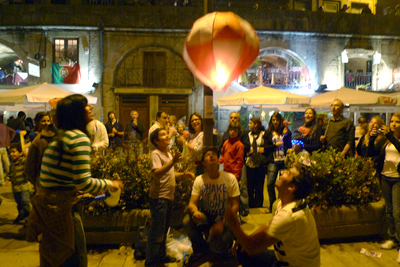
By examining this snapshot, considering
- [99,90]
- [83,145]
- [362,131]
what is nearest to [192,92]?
[99,90]

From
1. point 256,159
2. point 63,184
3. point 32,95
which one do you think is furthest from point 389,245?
point 32,95

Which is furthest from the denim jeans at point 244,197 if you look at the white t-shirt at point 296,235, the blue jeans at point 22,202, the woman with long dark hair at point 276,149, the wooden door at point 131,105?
the wooden door at point 131,105

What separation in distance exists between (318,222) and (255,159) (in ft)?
5.73

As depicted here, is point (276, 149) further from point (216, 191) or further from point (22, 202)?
point (22, 202)

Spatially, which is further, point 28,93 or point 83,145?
point 28,93

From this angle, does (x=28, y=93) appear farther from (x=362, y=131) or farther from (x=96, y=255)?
(x=362, y=131)

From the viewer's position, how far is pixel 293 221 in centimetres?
226

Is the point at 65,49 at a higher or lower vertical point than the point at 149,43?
lower

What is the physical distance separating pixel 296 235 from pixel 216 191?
1477mm

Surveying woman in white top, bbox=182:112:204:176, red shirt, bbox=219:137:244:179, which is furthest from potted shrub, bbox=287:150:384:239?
woman in white top, bbox=182:112:204:176

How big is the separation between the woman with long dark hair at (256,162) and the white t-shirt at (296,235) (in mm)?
3383

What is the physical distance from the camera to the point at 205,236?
12.5 ft

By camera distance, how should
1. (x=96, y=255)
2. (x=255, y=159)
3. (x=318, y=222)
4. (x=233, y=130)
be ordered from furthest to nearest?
(x=255, y=159) → (x=233, y=130) → (x=318, y=222) → (x=96, y=255)

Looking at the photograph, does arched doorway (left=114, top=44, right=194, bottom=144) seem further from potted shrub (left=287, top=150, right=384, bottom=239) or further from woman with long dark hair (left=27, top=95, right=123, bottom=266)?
woman with long dark hair (left=27, top=95, right=123, bottom=266)
